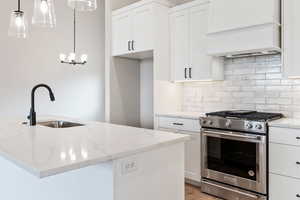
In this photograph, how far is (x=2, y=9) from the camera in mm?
4328

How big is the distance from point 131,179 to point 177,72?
2.53 meters

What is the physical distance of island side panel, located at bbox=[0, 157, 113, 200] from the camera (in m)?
1.41

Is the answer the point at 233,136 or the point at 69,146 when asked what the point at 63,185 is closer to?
the point at 69,146

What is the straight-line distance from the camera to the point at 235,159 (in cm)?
278

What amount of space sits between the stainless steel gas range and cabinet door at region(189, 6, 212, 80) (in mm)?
755

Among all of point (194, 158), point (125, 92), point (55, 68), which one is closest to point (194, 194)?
point (194, 158)

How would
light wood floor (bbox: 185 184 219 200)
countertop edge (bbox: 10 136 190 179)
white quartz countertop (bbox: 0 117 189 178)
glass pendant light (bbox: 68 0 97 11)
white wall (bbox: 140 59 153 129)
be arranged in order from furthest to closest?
white wall (bbox: 140 59 153 129) → light wood floor (bbox: 185 184 219 200) → glass pendant light (bbox: 68 0 97 11) → white quartz countertop (bbox: 0 117 189 178) → countertop edge (bbox: 10 136 190 179)

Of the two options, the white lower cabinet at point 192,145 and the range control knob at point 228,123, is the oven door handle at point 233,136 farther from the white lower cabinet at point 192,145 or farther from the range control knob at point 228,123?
the white lower cabinet at point 192,145

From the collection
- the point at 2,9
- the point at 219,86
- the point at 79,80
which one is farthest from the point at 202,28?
the point at 2,9

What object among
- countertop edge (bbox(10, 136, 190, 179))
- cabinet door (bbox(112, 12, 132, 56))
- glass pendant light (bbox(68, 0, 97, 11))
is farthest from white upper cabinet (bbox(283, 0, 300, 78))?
cabinet door (bbox(112, 12, 132, 56))

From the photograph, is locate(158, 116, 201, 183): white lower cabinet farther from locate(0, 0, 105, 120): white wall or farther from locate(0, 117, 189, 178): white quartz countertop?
locate(0, 0, 105, 120): white wall

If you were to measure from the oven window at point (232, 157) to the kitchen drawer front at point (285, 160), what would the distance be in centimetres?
19

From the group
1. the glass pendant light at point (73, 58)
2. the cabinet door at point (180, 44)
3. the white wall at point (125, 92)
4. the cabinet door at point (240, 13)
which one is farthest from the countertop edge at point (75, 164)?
the glass pendant light at point (73, 58)

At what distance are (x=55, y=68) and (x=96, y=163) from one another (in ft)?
13.8
